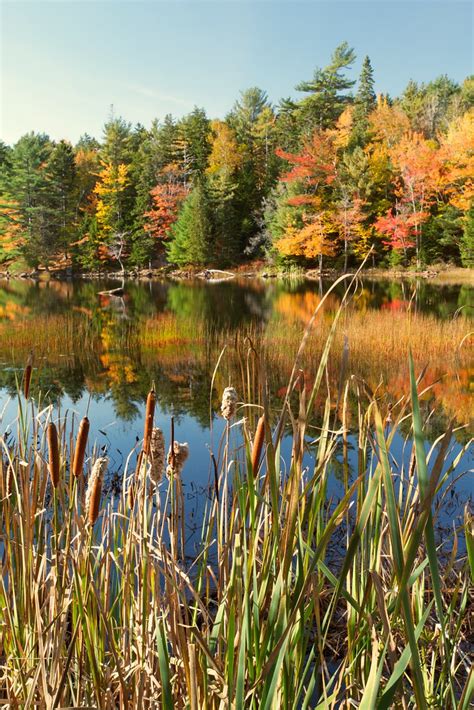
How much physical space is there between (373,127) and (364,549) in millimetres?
35190

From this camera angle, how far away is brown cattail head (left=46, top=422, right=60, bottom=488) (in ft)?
3.02

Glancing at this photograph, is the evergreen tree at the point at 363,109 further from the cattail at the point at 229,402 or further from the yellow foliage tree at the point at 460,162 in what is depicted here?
the cattail at the point at 229,402

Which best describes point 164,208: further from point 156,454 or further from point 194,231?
point 156,454

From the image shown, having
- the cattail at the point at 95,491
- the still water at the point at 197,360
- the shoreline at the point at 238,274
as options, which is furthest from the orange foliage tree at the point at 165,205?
the cattail at the point at 95,491

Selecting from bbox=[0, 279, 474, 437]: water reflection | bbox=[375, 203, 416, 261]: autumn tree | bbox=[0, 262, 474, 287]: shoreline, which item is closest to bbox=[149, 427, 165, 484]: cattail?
bbox=[0, 279, 474, 437]: water reflection

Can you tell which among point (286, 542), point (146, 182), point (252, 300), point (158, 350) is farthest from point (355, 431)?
point (146, 182)

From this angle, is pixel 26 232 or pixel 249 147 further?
pixel 249 147

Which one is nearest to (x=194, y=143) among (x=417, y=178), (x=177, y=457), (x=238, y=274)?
(x=238, y=274)

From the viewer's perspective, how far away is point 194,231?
112 feet

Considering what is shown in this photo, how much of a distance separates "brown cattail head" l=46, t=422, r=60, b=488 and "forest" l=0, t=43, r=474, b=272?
2803cm

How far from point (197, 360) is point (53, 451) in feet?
30.4

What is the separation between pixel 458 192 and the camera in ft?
95.6

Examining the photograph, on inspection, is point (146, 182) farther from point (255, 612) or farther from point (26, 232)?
point (255, 612)

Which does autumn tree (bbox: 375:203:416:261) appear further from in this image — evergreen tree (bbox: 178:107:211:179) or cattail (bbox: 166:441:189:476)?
cattail (bbox: 166:441:189:476)
